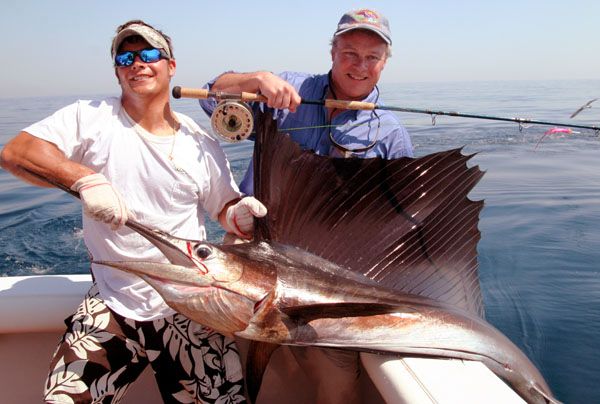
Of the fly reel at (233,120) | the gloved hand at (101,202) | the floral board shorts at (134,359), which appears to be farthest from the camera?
the fly reel at (233,120)

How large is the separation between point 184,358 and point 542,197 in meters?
5.64

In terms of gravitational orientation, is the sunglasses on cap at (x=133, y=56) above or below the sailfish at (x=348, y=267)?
above

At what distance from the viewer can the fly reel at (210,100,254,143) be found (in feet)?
6.16

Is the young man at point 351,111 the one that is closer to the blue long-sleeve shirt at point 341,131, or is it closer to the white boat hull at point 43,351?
the blue long-sleeve shirt at point 341,131

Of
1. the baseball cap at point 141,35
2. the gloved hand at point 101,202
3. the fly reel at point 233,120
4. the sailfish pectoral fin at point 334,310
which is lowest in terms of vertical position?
the sailfish pectoral fin at point 334,310

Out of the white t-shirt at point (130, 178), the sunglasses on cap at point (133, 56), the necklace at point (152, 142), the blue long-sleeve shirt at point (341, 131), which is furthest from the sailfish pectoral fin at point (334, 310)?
the sunglasses on cap at point (133, 56)

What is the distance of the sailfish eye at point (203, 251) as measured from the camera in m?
1.45

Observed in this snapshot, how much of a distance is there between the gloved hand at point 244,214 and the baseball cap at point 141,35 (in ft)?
2.10

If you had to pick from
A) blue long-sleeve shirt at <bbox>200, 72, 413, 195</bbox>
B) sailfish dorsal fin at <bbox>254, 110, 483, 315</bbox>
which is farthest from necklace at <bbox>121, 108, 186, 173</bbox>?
blue long-sleeve shirt at <bbox>200, 72, 413, 195</bbox>

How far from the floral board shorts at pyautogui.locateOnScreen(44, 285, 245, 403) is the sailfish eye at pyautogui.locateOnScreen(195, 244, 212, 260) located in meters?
0.38

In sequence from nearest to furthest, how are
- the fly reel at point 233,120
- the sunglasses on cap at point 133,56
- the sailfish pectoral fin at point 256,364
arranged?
the sailfish pectoral fin at point 256,364 → the sunglasses on cap at point 133,56 → the fly reel at point 233,120

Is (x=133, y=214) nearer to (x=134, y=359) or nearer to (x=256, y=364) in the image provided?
(x=134, y=359)

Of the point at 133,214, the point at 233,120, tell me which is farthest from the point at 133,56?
the point at 133,214

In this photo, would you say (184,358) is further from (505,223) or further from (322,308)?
(505,223)
